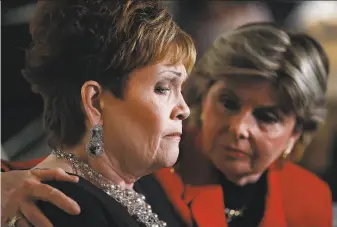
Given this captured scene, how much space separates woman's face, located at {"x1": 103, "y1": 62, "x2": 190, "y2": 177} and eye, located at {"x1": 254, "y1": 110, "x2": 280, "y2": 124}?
0.27m

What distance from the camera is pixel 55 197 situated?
4.01 feet

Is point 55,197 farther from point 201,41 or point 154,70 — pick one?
point 201,41

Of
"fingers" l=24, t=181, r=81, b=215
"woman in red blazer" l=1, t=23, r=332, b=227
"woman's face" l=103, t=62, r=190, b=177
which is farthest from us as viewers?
"woman in red blazer" l=1, t=23, r=332, b=227

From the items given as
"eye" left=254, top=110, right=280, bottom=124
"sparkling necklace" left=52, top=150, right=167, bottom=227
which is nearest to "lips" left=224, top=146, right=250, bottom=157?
"eye" left=254, top=110, right=280, bottom=124

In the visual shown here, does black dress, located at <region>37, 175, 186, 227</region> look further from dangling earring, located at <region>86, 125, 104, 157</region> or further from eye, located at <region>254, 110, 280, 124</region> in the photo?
eye, located at <region>254, 110, 280, 124</region>

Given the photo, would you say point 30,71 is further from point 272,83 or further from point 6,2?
point 272,83

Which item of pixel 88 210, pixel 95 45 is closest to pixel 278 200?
pixel 88 210

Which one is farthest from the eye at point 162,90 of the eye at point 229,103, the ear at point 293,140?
the ear at point 293,140

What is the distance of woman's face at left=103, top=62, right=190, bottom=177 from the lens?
1318 mm

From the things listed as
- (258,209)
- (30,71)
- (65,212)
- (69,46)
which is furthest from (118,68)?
(258,209)

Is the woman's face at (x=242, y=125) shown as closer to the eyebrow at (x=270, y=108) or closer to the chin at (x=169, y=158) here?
the eyebrow at (x=270, y=108)

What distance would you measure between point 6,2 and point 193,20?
52 centimetres

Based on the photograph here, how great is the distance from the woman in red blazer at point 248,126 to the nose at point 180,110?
0.31ft

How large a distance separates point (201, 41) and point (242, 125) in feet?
0.87
